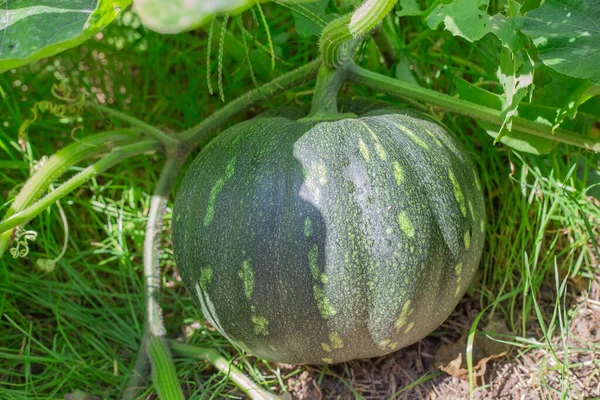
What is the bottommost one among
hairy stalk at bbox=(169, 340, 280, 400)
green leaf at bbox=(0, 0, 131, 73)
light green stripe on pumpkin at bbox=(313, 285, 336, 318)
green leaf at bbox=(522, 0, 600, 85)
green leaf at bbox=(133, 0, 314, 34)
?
hairy stalk at bbox=(169, 340, 280, 400)

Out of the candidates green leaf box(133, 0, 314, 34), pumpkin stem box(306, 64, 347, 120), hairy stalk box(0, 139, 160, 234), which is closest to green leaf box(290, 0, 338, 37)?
pumpkin stem box(306, 64, 347, 120)

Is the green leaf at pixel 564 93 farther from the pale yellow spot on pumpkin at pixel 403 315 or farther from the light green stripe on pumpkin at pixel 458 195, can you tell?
the pale yellow spot on pumpkin at pixel 403 315

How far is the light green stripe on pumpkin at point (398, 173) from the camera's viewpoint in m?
1.45

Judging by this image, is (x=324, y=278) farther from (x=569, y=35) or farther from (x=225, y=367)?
(x=569, y=35)

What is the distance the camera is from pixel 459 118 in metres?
2.08

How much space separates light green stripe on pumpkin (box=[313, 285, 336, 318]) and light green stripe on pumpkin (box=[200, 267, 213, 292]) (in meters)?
0.27

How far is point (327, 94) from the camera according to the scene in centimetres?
169

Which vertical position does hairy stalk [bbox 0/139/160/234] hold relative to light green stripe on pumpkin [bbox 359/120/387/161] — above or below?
below

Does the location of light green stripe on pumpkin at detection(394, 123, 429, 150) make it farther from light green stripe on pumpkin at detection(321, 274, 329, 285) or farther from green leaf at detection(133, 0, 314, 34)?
green leaf at detection(133, 0, 314, 34)

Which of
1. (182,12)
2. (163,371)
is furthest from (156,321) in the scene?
(182,12)

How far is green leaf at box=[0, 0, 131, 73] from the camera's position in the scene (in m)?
1.15

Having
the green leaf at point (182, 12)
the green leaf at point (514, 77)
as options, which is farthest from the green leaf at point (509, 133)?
the green leaf at point (182, 12)

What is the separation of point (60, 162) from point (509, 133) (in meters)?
1.24

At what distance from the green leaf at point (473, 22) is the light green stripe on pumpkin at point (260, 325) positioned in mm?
769
